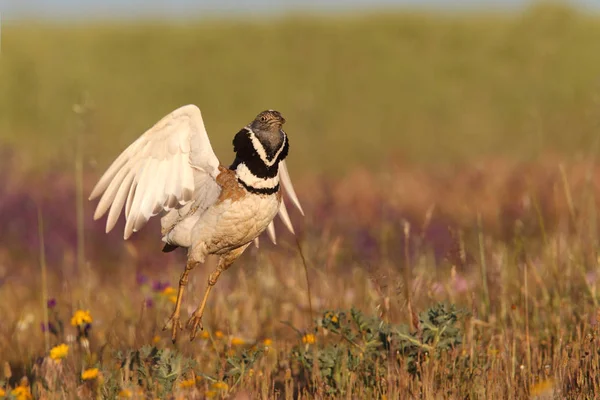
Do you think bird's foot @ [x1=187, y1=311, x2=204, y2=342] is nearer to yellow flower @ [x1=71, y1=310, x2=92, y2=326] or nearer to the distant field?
yellow flower @ [x1=71, y1=310, x2=92, y2=326]

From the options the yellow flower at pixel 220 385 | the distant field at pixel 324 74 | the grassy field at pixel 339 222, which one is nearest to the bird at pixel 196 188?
the yellow flower at pixel 220 385

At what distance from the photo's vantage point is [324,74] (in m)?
29.0

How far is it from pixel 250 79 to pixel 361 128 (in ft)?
22.5

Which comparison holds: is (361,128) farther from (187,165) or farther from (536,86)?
(187,165)

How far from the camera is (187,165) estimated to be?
3.87 meters

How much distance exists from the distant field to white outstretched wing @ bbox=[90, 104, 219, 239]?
17301 mm

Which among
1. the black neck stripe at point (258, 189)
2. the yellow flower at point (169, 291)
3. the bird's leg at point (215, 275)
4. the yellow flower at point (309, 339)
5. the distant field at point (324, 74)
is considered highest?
the distant field at point (324, 74)

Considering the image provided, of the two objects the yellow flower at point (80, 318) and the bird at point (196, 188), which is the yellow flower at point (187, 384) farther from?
the yellow flower at point (80, 318)

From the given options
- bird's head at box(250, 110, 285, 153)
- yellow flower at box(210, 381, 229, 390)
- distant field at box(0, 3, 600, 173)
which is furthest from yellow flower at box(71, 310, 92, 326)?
distant field at box(0, 3, 600, 173)

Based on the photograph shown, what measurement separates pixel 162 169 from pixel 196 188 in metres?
0.18

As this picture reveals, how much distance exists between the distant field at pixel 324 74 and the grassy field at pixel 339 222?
0.32ft

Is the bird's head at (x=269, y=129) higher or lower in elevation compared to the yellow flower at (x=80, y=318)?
higher

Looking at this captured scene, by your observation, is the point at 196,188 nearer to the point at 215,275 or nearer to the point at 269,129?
the point at 215,275

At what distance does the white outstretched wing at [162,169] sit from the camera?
3.78m
